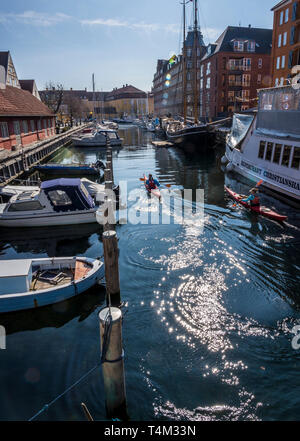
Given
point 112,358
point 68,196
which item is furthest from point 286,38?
point 112,358

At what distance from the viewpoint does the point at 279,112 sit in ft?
68.9

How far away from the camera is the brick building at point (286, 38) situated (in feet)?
130

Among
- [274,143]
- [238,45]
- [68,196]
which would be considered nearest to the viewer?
[68,196]

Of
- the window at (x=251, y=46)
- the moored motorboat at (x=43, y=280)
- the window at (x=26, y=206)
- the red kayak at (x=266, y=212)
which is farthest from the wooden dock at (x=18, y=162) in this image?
the window at (x=251, y=46)

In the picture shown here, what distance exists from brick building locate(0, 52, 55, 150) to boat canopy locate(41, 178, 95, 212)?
15613 mm

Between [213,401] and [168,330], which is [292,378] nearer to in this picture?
[213,401]

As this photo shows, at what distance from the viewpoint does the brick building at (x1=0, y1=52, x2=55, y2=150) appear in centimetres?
2952

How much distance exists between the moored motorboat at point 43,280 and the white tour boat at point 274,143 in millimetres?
14267

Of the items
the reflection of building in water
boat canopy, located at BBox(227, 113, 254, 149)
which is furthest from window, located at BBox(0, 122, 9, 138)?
boat canopy, located at BBox(227, 113, 254, 149)

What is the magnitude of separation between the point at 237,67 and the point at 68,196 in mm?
58212

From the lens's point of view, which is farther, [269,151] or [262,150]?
[262,150]

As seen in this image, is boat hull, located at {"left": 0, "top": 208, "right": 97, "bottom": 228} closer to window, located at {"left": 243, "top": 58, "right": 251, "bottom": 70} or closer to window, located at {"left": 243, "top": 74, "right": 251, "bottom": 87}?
window, located at {"left": 243, "top": 74, "right": 251, "bottom": 87}

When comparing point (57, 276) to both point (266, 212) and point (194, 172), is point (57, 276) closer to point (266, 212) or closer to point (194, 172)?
point (266, 212)

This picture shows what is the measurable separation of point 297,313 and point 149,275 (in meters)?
4.84
